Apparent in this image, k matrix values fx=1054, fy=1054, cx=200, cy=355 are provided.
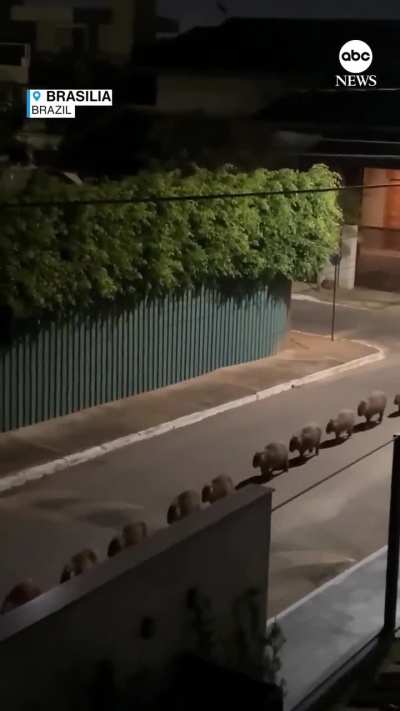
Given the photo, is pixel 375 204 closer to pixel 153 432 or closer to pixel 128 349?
pixel 128 349

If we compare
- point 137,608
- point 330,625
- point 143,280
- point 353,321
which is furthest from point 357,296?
point 137,608

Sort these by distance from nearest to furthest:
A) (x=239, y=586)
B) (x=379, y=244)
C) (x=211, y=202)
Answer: (x=239, y=586) < (x=211, y=202) < (x=379, y=244)

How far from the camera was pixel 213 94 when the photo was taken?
103 feet

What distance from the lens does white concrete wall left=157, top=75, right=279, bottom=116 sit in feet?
101

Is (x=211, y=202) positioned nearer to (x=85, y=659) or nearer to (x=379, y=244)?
(x=85, y=659)

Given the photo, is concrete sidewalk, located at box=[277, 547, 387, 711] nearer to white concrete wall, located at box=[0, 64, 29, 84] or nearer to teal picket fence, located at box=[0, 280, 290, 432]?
teal picket fence, located at box=[0, 280, 290, 432]

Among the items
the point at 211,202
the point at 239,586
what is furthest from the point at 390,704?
the point at 211,202

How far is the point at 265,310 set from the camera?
20484 mm

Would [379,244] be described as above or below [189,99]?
below

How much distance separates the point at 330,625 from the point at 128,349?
365 inches

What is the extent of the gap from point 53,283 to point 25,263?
1.90ft

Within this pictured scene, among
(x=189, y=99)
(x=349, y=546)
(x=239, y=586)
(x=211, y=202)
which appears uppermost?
(x=189, y=99)

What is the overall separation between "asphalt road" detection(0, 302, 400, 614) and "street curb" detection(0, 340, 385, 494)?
16 cm

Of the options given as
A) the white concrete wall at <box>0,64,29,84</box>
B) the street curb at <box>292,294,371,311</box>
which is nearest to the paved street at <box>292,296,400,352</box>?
the street curb at <box>292,294,371,311</box>
